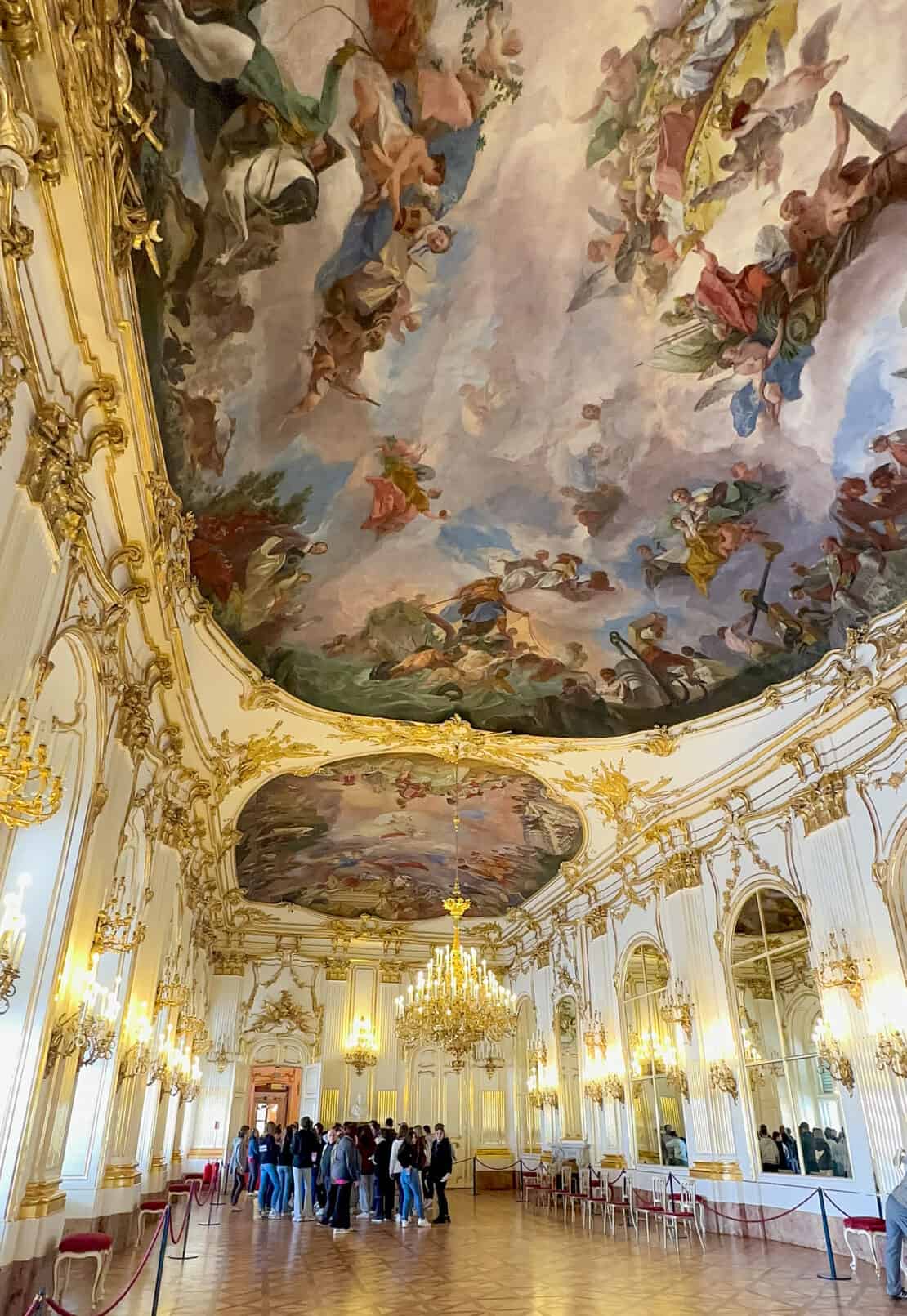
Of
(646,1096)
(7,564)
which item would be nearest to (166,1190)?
(646,1096)

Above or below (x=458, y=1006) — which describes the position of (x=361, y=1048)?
above

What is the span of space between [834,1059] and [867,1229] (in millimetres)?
1883

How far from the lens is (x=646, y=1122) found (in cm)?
1581

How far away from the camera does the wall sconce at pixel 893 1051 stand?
32.0 ft

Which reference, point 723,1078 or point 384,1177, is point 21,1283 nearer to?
point 384,1177

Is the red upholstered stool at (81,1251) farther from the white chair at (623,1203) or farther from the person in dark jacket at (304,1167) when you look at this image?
the white chair at (623,1203)

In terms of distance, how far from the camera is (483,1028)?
13977mm

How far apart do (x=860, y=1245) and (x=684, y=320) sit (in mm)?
10039

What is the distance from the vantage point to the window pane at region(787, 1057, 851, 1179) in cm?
1090

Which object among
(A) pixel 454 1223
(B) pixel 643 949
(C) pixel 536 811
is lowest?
(A) pixel 454 1223

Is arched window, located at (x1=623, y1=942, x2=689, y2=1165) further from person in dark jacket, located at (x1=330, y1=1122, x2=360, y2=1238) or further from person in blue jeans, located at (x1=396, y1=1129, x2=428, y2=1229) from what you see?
person in dark jacket, located at (x1=330, y1=1122, x2=360, y2=1238)

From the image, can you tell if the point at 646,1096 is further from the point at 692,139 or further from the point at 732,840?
the point at 692,139

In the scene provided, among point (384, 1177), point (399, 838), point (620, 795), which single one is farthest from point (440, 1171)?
point (620, 795)

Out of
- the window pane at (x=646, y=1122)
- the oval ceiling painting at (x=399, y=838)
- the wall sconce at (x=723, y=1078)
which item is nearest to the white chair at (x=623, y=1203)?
the window pane at (x=646, y=1122)
